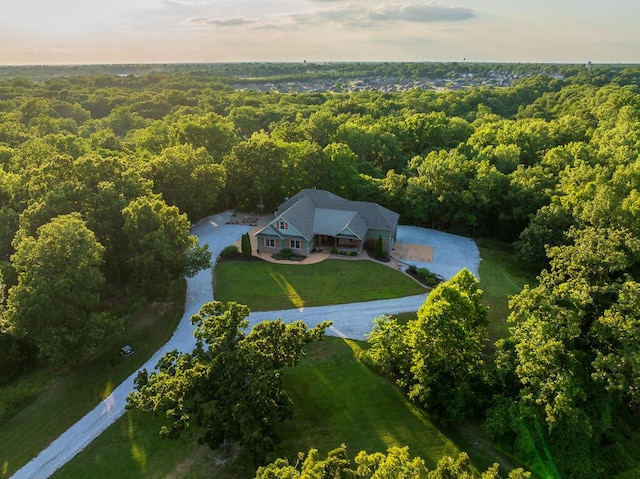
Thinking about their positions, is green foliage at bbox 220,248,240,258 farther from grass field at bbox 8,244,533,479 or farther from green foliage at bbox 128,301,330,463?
green foliage at bbox 128,301,330,463

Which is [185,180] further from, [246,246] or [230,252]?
[246,246]

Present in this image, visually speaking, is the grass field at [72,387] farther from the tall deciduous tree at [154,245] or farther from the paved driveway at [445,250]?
the paved driveway at [445,250]

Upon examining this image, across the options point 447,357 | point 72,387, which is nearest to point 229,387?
point 447,357

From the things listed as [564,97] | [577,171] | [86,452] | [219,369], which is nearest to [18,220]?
[86,452]

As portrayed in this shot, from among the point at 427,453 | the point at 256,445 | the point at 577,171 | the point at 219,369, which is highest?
the point at 577,171

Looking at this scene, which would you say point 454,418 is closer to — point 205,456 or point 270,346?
point 270,346

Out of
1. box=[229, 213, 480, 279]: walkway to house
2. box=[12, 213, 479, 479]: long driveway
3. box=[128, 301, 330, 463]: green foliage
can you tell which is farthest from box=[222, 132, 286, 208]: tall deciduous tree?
box=[128, 301, 330, 463]: green foliage
